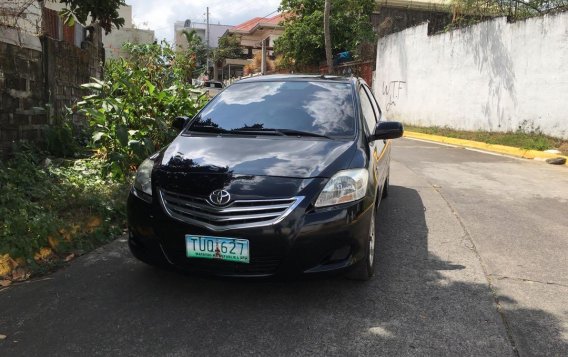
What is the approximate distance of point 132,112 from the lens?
21.7ft

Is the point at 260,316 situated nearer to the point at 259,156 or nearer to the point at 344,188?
the point at 344,188

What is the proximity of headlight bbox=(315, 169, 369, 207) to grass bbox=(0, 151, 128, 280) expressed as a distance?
230cm

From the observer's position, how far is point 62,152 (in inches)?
284

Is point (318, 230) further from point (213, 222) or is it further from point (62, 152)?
point (62, 152)

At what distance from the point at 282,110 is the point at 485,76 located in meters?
11.1

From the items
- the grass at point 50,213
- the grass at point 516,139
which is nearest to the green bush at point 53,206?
the grass at point 50,213

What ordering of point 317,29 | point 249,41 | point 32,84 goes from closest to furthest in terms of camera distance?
point 32,84 < point 317,29 < point 249,41

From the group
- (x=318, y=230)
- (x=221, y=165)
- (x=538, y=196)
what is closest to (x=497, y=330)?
(x=318, y=230)

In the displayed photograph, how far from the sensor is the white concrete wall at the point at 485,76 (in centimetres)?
1141

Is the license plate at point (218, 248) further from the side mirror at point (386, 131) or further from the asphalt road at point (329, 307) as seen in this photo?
the side mirror at point (386, 131)

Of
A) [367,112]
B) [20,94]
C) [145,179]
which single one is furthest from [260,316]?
[20,94]

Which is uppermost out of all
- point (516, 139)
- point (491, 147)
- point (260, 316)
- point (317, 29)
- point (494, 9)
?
point (317, 29)

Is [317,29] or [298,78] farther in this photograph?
[317,29]

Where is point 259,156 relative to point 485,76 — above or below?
below
